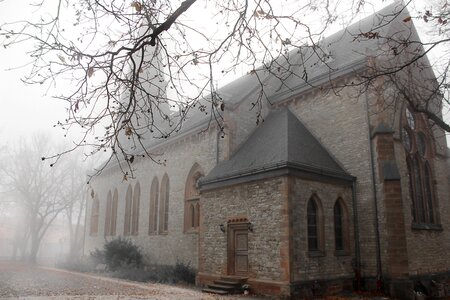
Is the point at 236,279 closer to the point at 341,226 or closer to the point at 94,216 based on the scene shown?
the point at 341,226

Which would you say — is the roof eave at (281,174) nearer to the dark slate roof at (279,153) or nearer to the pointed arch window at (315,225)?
the dark slate roof at (279,153)

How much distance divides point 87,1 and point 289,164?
9.83 m

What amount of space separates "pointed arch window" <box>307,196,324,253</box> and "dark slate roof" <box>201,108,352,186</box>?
1.21m

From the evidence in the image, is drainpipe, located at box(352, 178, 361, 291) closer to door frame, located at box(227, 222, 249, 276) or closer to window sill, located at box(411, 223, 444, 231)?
window sill, located at box(411, 223, 444, 231)

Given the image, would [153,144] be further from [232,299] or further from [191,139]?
[232,299]

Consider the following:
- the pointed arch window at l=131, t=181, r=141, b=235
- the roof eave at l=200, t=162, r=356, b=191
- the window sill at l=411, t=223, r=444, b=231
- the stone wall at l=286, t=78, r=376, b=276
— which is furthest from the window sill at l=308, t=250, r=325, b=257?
the pointed arch window at l=131, t=181, r=141, b=235

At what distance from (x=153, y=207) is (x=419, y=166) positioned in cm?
1574

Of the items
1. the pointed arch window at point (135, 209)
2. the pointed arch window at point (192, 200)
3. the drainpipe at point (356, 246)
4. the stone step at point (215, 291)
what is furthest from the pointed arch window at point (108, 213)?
the drainpipe at point (356, 246)

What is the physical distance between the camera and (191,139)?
74.3ft

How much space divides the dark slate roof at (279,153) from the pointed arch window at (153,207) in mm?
8466

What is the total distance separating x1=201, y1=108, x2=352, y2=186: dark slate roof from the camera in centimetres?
1508

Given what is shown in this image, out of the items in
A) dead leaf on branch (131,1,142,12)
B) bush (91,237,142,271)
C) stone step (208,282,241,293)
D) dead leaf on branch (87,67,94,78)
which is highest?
dead leaf on branch (131,1,142,12)

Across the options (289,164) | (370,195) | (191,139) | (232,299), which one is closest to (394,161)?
(370,195)

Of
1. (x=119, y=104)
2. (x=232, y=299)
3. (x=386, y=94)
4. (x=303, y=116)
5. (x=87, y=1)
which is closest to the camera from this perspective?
(x=87, y=1)
